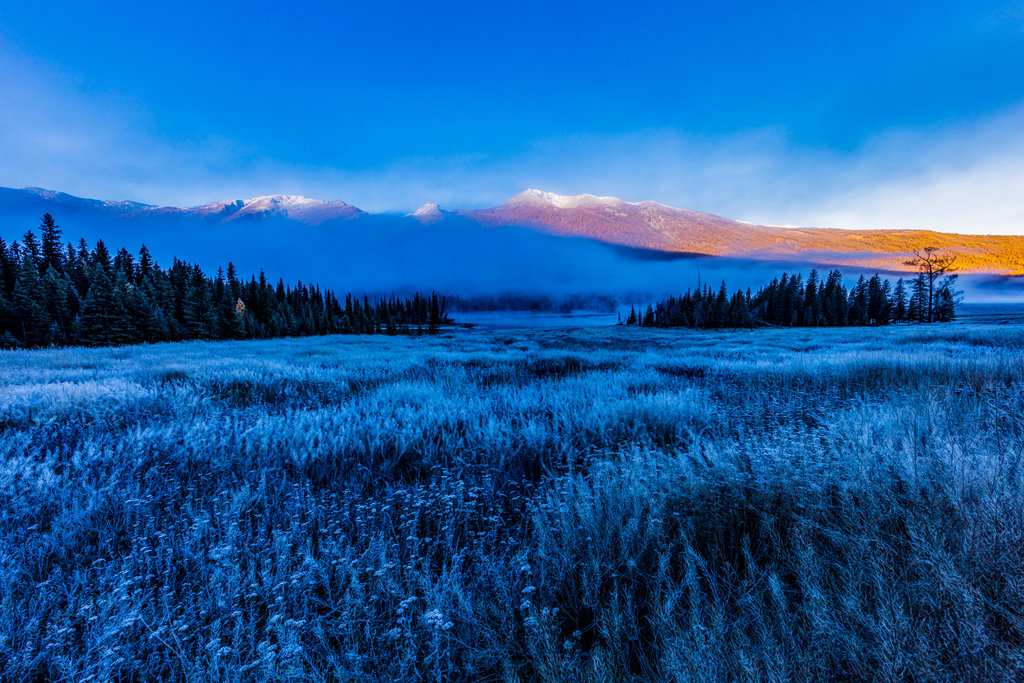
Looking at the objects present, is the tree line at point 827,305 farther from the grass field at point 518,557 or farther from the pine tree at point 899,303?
the grass field at point 518,557

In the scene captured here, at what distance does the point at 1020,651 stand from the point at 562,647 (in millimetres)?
1376

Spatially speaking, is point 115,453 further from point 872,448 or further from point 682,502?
point 872,448

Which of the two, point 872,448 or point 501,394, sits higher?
point 872,448

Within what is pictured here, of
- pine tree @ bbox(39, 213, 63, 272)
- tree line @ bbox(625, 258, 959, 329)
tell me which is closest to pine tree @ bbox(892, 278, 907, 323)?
tree line @ bbox(625, 258, 959, 329)

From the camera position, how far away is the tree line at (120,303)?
42844mm

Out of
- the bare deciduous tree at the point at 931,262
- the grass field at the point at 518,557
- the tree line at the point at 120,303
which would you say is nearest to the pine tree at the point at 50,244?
the tree line at the point at 120,303

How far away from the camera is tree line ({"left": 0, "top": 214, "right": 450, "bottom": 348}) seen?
42.8 meters

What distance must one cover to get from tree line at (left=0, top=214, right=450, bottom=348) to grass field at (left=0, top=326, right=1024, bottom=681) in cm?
5862

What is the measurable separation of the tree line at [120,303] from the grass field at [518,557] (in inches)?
2308

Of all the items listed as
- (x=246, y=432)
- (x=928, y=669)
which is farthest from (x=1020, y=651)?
(x=246, y=432)

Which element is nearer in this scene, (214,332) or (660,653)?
(660,653)

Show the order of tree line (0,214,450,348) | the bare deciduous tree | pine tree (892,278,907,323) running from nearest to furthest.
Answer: tree line (0,214,450,348) < the bare deciduous tree < pine tree (892,278,907,323)

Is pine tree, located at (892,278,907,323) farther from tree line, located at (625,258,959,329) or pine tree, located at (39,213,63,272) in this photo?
pine tree, located at (39,213,63,272)

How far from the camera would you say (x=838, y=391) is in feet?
19.1
